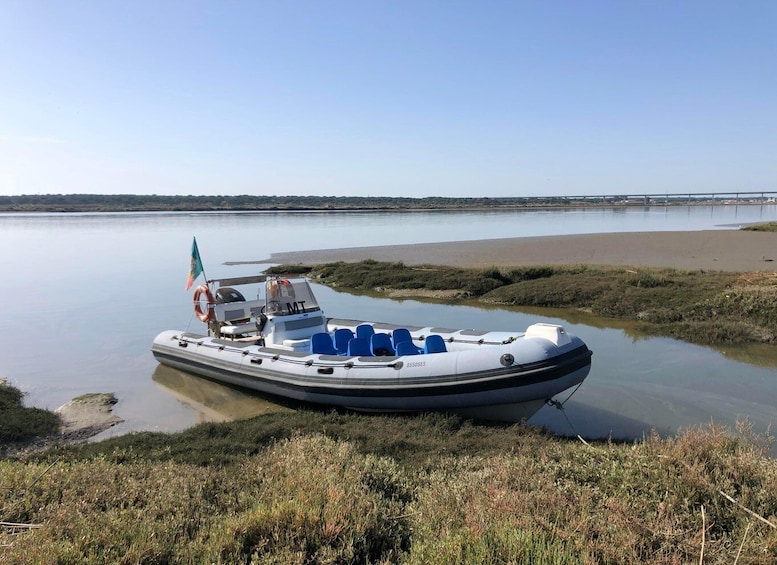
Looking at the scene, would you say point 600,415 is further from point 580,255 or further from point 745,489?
point 580,255

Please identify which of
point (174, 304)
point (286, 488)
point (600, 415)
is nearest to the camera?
point (286, 488)

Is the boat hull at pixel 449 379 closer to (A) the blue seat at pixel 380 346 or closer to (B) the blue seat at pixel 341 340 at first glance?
(A) the blue seat at pixel 380 346

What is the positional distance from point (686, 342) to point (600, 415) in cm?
429

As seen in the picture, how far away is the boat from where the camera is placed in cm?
656

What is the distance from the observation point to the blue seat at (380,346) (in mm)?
8219

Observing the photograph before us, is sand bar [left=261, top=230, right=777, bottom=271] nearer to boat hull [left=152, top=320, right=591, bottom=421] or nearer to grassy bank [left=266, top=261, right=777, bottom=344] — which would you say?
grassy bank [left=266, top=261, right=777, bottom=344]

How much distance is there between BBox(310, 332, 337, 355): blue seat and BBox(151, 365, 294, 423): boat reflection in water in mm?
969

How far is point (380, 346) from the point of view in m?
8.24

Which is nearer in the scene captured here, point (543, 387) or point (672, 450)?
point (672, 450)

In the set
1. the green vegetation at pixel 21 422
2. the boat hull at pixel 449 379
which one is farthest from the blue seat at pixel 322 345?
the green vegetation at pixel 21 422

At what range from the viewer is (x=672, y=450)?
13.3 feet

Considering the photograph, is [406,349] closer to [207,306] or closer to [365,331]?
[365,331]

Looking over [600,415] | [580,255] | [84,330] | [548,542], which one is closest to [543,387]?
[600,415]

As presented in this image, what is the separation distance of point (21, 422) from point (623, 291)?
1272 centimetres
